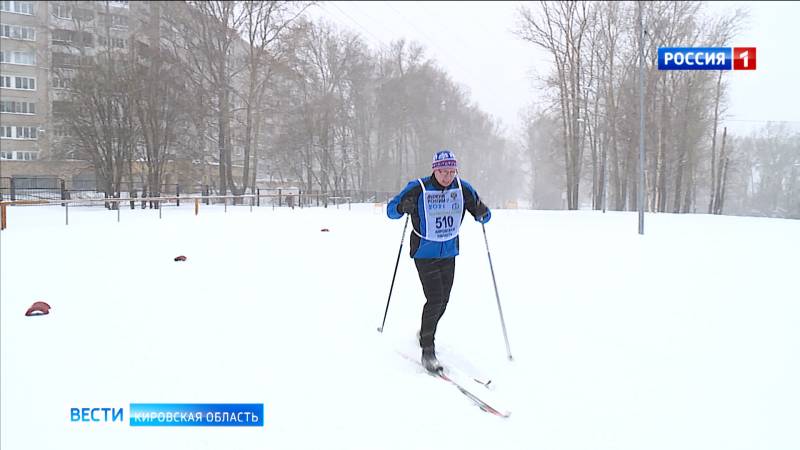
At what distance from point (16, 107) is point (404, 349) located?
57.2 meters

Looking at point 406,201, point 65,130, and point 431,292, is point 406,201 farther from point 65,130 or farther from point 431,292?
point 65,130

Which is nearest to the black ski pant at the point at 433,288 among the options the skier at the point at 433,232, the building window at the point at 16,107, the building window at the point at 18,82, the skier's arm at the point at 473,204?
the skier at the point at 433,232

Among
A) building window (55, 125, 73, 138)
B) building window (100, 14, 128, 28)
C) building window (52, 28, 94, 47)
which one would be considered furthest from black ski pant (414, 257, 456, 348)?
building window (100, 14, 128, 28)

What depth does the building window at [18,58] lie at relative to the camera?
155 ft

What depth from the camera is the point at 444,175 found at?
466 cm

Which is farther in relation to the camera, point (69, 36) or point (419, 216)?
point (69, 36)

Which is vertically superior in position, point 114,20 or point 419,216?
point 114,20

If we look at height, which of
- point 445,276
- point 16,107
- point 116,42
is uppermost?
point 116,42

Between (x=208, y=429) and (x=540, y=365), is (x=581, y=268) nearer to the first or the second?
(x=540, y=365)

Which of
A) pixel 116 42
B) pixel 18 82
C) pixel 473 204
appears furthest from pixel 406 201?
pixel 18 82

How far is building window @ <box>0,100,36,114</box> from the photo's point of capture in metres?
46.6

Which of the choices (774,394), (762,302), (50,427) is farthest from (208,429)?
(762,302)

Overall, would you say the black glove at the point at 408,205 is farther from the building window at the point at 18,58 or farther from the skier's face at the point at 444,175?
the building window at the point at 18,58

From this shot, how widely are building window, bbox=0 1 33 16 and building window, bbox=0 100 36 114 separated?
8.35 m
